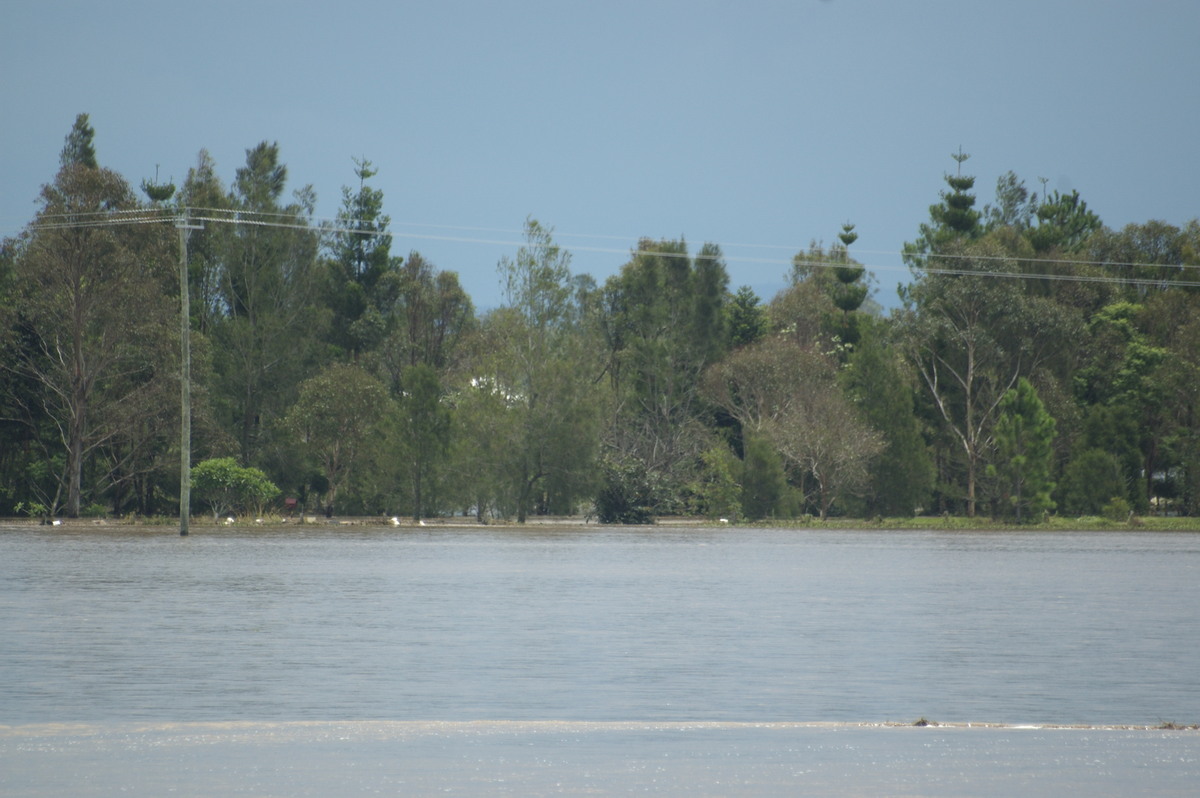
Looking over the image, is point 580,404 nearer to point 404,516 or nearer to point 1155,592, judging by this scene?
point 404,516

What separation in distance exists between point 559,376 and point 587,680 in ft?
130

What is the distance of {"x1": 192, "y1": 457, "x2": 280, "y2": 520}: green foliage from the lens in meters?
49.3

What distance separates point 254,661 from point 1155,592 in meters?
15.8

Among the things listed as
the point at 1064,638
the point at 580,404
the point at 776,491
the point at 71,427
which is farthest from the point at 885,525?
the point at 1064,638

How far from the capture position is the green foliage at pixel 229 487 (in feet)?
162

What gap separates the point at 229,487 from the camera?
5009 centimetres

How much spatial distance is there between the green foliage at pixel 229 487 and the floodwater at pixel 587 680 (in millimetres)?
22419

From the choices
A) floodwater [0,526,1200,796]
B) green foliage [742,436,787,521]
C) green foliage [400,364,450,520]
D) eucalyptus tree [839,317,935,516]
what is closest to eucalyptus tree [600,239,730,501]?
green foliage [742,436,787,521]

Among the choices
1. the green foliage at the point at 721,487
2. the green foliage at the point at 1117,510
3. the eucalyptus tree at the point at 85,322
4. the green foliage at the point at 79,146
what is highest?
the green foliage at the point at 79,146

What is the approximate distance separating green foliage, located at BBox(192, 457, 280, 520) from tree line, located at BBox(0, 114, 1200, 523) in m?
0.12

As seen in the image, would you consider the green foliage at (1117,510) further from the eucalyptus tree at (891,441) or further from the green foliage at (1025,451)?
the eucalyptus tree at (891,441)

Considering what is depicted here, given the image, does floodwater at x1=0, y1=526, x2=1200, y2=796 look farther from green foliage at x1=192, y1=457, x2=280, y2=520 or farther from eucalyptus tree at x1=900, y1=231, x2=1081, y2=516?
eucalyptus tree at x1=900, y1=231, x2=1081, y2=516

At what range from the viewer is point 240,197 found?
63500mm

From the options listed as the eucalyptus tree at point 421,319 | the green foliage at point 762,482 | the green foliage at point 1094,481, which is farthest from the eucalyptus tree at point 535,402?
the green foliage at point 1094,481
